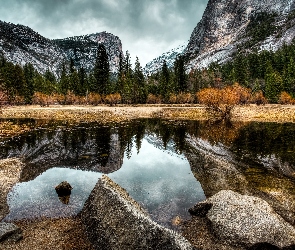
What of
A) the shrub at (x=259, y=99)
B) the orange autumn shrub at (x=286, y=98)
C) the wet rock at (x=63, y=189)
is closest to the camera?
the wet rock at (x=63, y=189)

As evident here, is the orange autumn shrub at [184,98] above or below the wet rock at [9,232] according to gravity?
above

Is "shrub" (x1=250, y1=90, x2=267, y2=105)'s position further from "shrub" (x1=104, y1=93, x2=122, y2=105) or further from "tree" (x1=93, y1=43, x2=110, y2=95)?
"tree" (x1=93, y1=43, x2=110, y2=95)

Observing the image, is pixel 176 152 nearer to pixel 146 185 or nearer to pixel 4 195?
pixel 146 185

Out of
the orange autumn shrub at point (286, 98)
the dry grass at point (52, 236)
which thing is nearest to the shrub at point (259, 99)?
the orange autumn shrub at point (286, 98)

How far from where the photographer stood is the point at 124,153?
100ft

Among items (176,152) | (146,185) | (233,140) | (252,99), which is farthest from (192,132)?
(252,99)

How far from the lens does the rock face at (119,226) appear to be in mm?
9406

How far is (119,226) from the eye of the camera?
10.8m

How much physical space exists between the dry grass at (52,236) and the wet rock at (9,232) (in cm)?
24

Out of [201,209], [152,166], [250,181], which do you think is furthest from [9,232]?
[250,181]

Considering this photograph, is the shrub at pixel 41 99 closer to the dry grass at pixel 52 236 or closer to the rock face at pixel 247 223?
the dry grass at pixel 52 236

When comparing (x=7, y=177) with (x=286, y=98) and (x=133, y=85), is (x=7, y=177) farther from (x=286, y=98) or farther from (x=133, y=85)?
(x=286, y=98)

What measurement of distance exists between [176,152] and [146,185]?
39.4 feet

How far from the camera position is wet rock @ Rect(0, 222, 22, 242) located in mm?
11434
